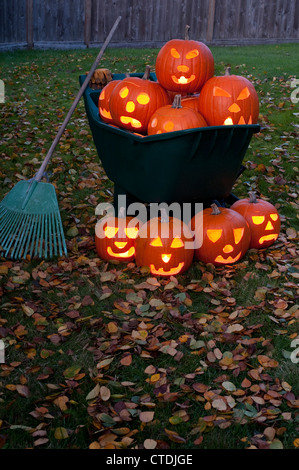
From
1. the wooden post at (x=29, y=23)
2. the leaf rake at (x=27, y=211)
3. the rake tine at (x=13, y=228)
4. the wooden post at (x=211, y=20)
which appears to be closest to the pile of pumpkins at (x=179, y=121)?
the leaf rake at (x=27, y=211)

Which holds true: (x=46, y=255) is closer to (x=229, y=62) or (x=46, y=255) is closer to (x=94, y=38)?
(x=229, y=62)

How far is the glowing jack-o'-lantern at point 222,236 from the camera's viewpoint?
12.4 feet

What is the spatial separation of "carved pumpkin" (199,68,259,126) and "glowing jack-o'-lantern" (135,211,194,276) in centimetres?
78

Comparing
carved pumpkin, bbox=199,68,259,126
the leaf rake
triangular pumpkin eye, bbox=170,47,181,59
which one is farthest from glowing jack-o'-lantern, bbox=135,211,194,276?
triangular pumpkin eye, bbox=170,47,181,59

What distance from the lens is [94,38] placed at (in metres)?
13.5

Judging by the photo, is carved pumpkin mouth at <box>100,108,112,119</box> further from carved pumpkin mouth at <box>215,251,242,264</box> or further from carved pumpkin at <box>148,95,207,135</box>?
carved pumpkin mouth at <box>215,251,242,264</box>

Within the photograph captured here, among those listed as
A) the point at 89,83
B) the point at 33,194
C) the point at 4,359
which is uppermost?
the point at 89,83

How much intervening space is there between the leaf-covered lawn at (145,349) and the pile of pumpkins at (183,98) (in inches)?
40.7

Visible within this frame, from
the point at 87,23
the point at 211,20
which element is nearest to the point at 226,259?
the point at 87,23

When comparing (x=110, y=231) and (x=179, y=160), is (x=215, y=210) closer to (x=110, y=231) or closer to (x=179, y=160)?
(x=179, y=160)

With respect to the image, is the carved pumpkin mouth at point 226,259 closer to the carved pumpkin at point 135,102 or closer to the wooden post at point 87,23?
the carved pumpkin at point 135,102

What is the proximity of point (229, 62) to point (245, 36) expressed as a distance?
409 cm

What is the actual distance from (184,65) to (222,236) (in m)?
1.24
